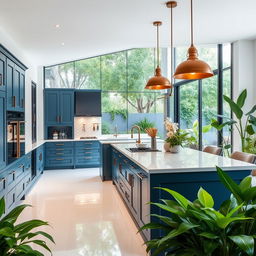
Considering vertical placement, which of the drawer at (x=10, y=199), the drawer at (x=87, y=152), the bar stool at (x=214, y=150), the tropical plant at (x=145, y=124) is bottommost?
the drawer at (x=10, y=199)

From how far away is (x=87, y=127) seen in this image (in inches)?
332

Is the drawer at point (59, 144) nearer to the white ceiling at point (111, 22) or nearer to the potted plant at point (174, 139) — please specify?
the white ceiling at point (111, 22)

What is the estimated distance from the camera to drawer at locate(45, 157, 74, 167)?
762 centimetres

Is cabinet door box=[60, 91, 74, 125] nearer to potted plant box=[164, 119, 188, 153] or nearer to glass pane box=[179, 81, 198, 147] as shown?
glass pane box=[179, 81, 198, 147]

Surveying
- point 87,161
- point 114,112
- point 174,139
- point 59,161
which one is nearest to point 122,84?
point 114,112

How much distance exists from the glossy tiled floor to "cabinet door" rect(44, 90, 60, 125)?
2044 mm

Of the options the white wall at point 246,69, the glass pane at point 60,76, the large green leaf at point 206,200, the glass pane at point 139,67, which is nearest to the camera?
the large green leaf at point 206,200

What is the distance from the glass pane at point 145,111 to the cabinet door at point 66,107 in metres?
1.91

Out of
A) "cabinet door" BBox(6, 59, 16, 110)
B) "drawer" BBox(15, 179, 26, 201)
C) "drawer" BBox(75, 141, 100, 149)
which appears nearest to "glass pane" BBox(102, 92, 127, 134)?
"drawer" BBox(75, 141, 100, 149)

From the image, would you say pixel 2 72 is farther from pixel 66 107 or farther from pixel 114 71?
pixel 114 71

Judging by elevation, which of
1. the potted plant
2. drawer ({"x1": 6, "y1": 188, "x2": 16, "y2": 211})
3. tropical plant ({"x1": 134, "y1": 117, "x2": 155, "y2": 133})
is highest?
tropical plant ({"x1": 134, "y1": 117, "x2": 155, "y2": 133})

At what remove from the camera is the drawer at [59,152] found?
7609 mm

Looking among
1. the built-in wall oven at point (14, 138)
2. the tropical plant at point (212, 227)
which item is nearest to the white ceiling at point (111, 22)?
the built-in wall oven at point (14, 138)

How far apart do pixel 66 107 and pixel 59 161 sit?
1.60 m
